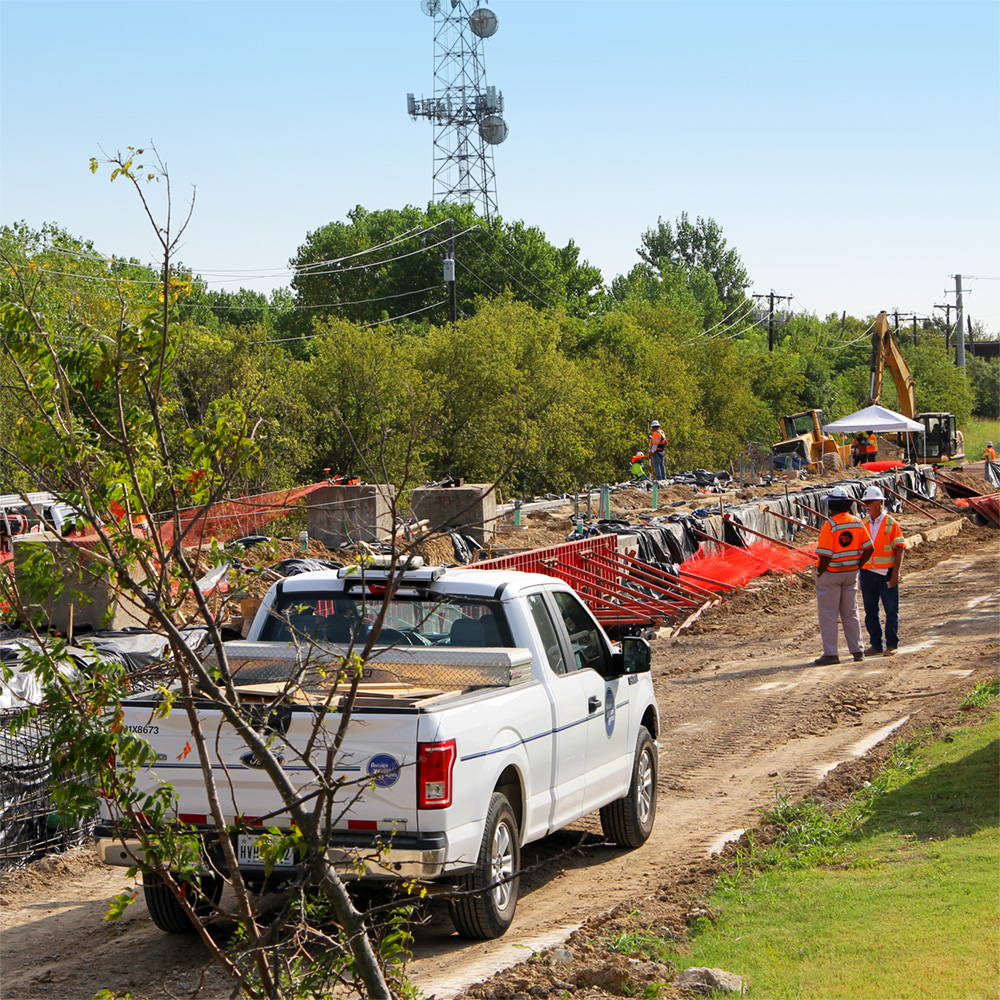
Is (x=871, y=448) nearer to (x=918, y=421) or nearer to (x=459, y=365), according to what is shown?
(x=918, y=421)

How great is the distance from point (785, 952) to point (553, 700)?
6.85 ft

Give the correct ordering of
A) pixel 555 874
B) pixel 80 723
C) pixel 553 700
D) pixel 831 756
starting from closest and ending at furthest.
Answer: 1. pixel 80 723
2. pixel 553 700
3. pixel 555 874
4. pixel 831 756

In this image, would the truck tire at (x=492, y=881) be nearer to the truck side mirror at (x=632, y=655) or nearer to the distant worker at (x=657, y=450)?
the truck side mirror at (x=632, y=655)

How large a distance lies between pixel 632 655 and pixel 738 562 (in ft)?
54.5

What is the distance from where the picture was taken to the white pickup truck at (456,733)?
6.01 m

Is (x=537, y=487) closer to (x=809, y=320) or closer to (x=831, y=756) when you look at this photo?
(x=831, y=756)

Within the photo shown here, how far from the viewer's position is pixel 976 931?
573cm

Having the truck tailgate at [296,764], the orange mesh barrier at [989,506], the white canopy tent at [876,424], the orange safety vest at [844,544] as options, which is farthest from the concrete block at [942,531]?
the truck tailgate at [296,764]

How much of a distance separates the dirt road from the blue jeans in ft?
1.32

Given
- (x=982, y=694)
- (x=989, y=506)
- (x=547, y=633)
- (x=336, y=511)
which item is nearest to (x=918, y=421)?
(x=989, y=506)

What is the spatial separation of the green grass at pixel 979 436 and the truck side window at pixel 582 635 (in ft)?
253

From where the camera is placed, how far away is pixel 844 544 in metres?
15.4

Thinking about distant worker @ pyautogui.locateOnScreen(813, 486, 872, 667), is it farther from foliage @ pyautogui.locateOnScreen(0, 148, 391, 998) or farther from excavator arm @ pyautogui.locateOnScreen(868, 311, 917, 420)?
excavator arm @ pyautogui.locateOnScreen(868, 311, 917, 420)

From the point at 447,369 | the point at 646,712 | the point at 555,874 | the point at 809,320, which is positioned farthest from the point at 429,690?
the point at 809,320
